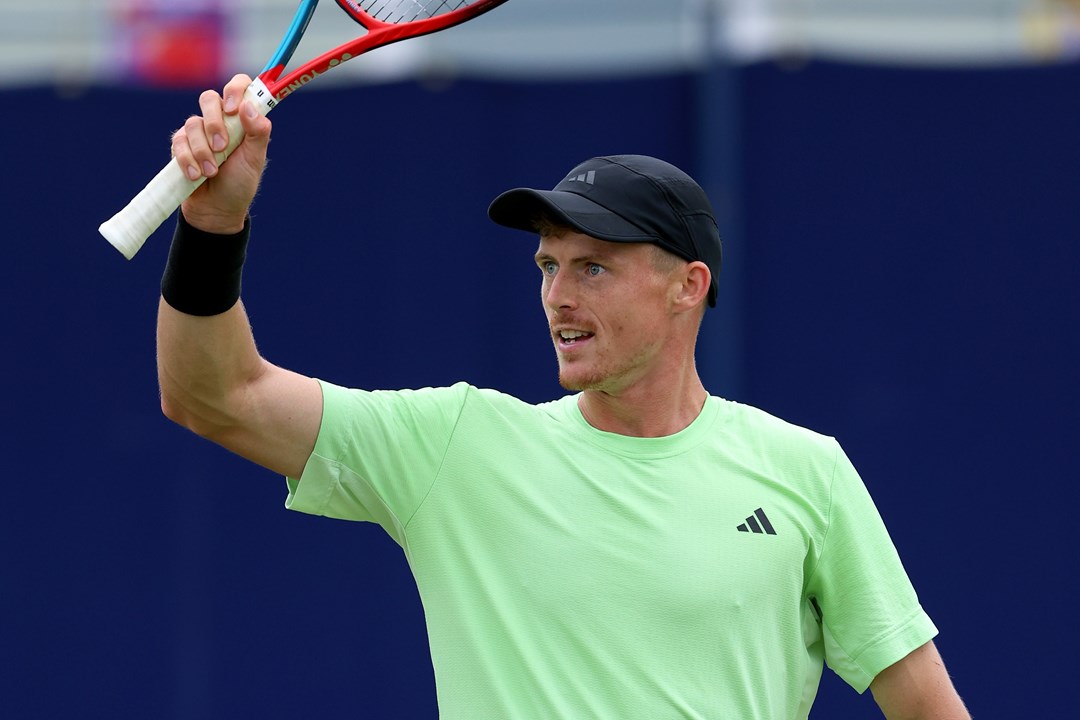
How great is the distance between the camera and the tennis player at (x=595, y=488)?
6.94 feet

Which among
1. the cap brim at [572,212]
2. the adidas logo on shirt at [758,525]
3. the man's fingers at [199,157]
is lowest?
the adidas logo on shirt at [758,525]

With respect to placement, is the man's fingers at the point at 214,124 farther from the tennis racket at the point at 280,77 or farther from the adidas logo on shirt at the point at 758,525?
the adidas logo on shirt at the point at 758,525

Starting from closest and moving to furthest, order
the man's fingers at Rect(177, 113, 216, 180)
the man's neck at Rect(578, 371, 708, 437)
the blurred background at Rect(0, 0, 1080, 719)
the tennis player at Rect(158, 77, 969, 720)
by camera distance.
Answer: the man's fingers at Rect(177, 113, 216, 180) → the tennis player at Rect(158, 77, 969, 720) → the man's neck at Rect(578, 371, 708, 437) → the blurred background at Rect(0, 0, 1080, 719)

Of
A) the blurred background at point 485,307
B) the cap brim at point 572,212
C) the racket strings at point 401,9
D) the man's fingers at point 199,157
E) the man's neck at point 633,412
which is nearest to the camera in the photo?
the man's fingers at point 199,157

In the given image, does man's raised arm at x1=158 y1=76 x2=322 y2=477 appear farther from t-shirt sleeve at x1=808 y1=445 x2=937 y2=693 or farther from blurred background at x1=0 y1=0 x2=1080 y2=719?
blurred background at x1=0 y1=0 x2=1080 y2=719

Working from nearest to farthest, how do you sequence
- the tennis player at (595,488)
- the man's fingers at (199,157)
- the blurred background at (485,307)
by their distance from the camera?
A: the man's fingers at (199,157)
the tennis player at (595,488)
the blurred background at (485,307)

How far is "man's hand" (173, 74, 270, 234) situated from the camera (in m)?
2.00

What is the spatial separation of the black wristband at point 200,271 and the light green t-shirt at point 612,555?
0.88 ft

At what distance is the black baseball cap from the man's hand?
17.2 inches

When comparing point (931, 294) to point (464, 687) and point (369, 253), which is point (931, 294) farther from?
point (464, 687)

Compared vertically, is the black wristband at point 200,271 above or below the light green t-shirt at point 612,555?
above

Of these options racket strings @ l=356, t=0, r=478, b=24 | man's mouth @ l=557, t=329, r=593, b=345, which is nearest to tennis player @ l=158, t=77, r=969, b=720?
man's mouth @ l=557, t=329, r=593, b=345

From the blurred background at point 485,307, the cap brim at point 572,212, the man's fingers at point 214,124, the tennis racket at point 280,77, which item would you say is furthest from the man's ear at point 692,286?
the blurred background at point 485,307

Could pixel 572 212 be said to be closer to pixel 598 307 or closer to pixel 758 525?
pixel 598 307
